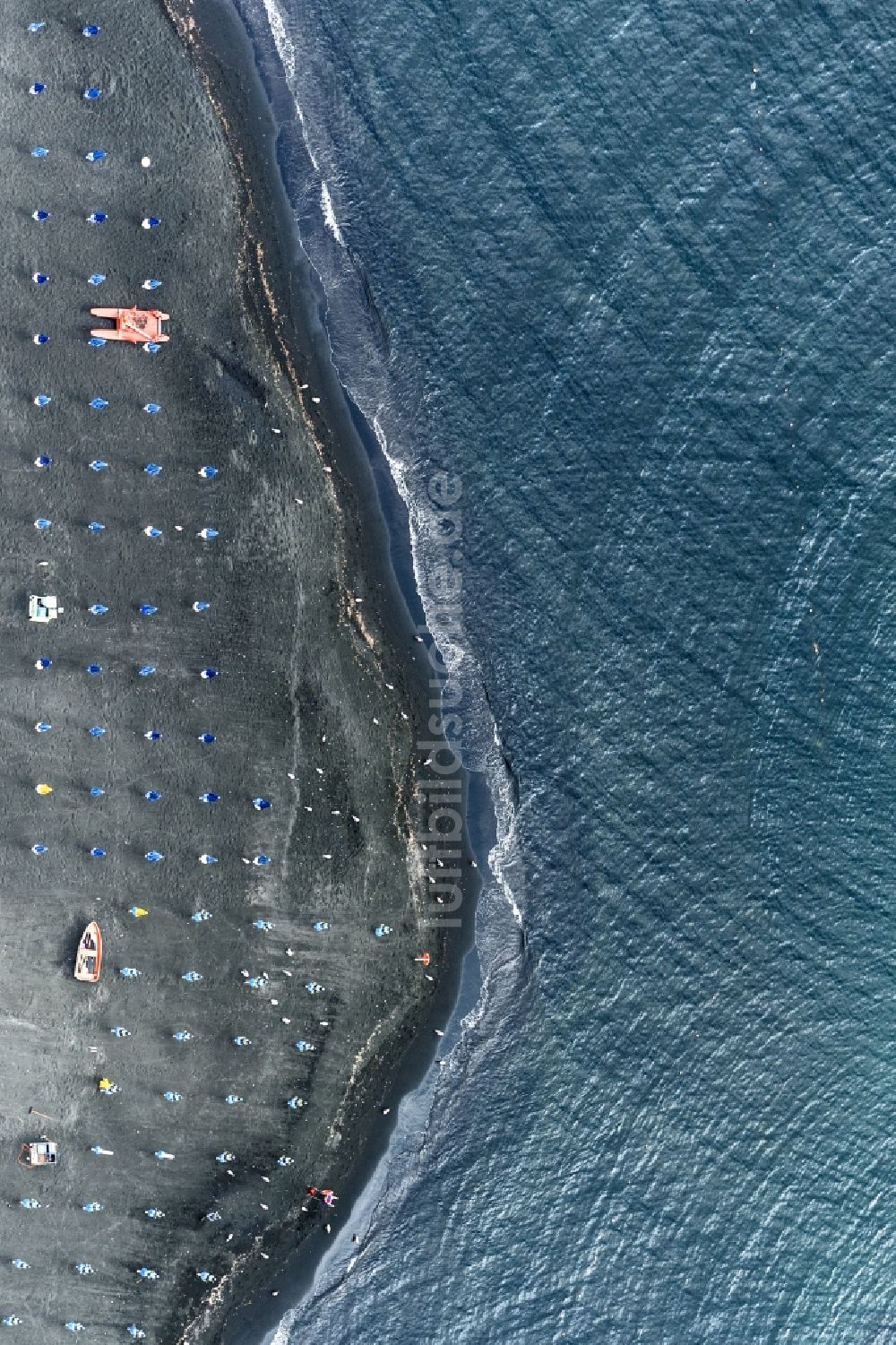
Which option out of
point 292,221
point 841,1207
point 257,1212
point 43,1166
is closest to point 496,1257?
point 257,1212

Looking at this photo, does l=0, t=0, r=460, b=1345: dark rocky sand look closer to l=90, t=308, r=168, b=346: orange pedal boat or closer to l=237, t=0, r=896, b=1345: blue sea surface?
l=90, t=308, r=168, b=346: orange pedal boat

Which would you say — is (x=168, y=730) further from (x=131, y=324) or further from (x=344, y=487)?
(x=131, y=324)

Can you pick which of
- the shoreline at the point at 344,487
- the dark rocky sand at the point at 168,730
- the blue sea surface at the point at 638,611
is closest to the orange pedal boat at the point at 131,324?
the dark rocky sand at the point at 168,730

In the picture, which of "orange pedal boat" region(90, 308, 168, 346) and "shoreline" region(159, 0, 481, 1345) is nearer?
"orange pedal boat" region(90, 308, 168, 346)

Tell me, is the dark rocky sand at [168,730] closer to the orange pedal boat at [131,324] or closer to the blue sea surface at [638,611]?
the orange pedal boat at [131,324]

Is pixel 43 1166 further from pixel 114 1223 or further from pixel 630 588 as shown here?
pixel 630 588

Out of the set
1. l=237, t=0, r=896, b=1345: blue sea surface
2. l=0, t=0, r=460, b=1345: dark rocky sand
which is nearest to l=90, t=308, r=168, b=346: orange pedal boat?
l=0, t=0, r=460, b=1345: dark rocky sand
